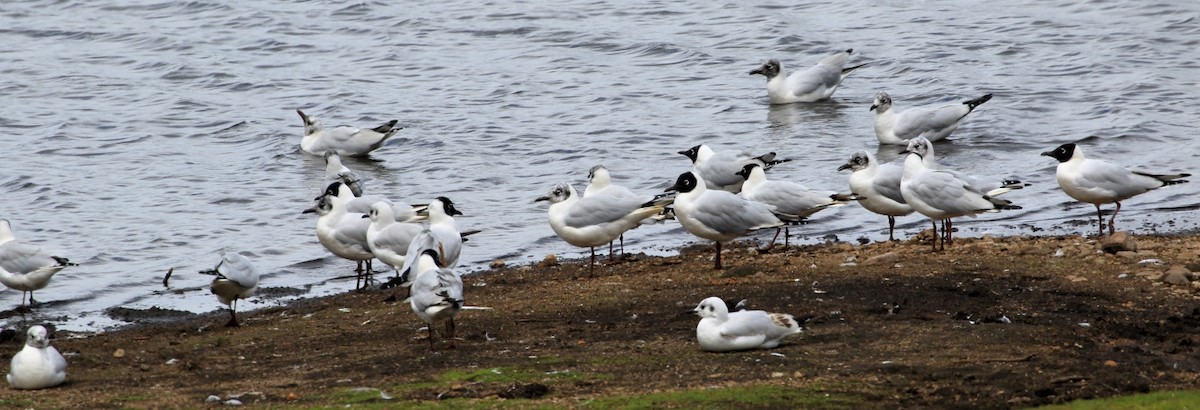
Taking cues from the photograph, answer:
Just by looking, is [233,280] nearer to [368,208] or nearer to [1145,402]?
[368,208]

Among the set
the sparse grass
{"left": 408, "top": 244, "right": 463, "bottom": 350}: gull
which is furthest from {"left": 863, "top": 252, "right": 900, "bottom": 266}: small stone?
the sparse grass

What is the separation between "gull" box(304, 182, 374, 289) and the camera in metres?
12.5

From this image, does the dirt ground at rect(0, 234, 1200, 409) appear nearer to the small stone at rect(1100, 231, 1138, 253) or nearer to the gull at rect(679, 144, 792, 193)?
the small stone at rect(1100, 231, 1138, 253)

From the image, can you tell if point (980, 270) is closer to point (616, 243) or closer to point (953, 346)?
point (953, 346)

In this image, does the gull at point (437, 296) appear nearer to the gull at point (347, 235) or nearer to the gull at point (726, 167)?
the gull at point (347, 235)

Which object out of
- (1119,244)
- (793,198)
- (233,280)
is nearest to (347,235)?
(233,280)

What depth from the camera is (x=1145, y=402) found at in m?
6.63

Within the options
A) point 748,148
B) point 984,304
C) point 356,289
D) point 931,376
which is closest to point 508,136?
point 748,148

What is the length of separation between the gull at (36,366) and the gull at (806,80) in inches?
569

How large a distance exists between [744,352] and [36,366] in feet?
12.7

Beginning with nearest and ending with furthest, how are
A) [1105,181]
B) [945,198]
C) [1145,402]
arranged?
1. [1145,402]
2. [945,198]
3. [1105,181]

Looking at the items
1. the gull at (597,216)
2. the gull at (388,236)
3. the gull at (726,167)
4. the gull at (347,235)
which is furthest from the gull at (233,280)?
the gull at (726,167)

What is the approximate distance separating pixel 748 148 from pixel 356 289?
725 centimetres

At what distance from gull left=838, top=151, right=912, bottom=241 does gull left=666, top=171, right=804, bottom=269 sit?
4.69ft
